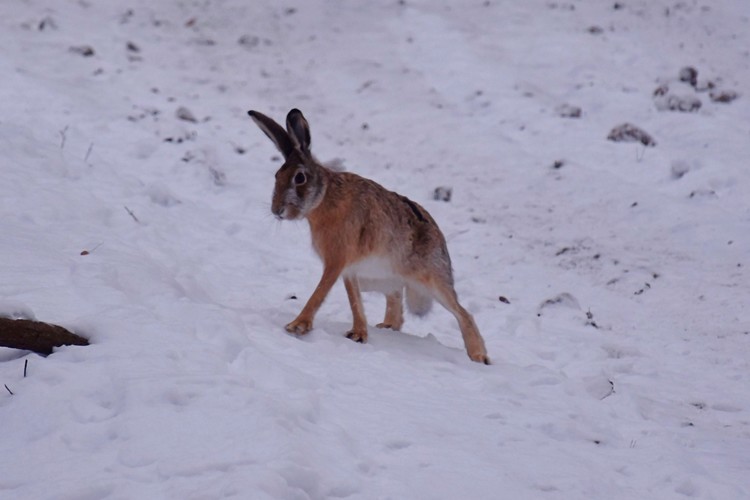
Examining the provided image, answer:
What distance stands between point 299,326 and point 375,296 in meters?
2.25

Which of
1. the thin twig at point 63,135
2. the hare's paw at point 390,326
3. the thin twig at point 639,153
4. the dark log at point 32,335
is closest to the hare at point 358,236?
the hare's paw at point 390,326

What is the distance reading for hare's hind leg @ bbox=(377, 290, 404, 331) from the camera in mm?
6988

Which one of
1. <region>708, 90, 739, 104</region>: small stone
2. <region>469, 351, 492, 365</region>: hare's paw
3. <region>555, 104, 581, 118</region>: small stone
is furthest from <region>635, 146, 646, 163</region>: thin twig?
<region>469, 351, 492, 365</region>: hare's paw

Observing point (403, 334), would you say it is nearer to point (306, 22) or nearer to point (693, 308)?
point (693, 308)

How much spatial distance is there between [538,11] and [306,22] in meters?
4.20

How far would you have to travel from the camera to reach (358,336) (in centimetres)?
622

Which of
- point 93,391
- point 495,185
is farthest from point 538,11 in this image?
point 93,391

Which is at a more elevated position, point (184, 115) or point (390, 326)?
point (184, 115)

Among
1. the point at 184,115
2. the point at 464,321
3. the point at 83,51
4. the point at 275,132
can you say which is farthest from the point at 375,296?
the point at 83,51

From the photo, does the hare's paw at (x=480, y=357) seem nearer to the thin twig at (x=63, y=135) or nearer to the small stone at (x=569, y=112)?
the thin twig at (x=63, y=135)

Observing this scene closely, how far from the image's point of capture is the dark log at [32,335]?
4297 millimetres

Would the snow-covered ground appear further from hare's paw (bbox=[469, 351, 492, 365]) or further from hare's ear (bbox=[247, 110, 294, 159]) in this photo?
hare's ear (bbox=[247, 110, 294, 159])

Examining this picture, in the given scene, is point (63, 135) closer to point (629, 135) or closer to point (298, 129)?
point (298, 129)

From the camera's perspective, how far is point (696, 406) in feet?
19.1
